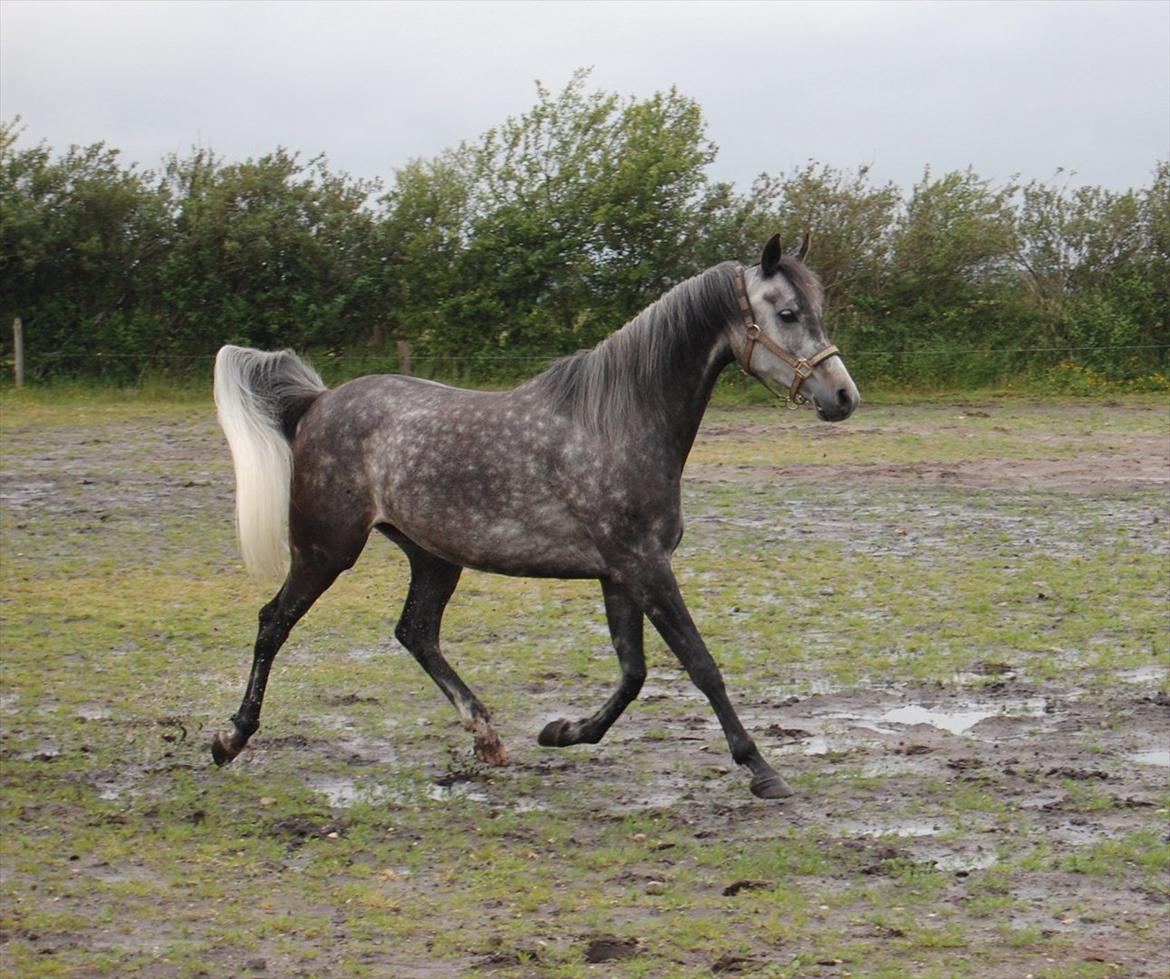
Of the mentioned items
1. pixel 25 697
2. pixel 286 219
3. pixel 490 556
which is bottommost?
pixel 25 697

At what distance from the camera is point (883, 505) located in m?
13.3

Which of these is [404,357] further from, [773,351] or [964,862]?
[964,862]

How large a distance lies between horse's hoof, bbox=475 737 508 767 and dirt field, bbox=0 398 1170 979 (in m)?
0.08

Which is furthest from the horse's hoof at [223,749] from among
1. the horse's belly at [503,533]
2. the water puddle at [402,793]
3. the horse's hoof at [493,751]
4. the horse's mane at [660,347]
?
the horse's mane at [660,347]

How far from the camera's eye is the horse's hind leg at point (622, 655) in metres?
6.30

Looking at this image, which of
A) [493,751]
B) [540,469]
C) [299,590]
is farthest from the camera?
[299,590]

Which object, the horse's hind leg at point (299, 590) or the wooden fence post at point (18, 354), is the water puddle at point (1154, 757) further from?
the wooden fence post at point (18, 354)

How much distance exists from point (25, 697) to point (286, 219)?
1784 centimetres

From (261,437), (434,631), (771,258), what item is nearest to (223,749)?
(434,631)

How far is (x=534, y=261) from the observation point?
23.8m

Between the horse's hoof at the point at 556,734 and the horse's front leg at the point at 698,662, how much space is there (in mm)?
718

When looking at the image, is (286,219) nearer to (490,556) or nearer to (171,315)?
(171,315)

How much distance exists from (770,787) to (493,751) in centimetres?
124

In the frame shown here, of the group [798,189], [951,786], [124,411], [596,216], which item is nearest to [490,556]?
[951,786]
